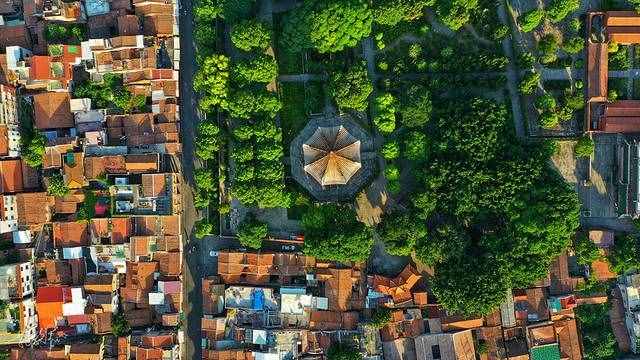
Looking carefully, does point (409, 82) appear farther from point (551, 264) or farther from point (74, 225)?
point (74, 225)

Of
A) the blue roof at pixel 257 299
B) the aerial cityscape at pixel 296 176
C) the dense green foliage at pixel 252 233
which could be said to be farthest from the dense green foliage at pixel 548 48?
the blue roof at pixel 257 299

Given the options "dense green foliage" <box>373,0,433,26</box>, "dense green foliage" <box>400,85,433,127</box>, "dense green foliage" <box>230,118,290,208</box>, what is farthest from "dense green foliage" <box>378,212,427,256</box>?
"dense green foliage" <box>373,0,433,26</box>

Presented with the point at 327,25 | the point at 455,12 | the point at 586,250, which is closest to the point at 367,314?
the point at 586,250

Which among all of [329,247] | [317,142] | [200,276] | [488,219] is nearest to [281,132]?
[317,142]

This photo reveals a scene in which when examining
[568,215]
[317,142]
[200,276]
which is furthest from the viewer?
[200,276]

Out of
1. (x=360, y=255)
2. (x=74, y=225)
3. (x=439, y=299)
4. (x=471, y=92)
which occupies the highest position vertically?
(x=471, y=92)

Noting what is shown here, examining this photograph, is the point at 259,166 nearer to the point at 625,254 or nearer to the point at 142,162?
the point at 142,162

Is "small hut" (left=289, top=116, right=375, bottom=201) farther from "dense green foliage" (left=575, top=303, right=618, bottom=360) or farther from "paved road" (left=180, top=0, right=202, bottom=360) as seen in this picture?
"dense green foliage" (left=575, top=303, right=618, bottom=360)
